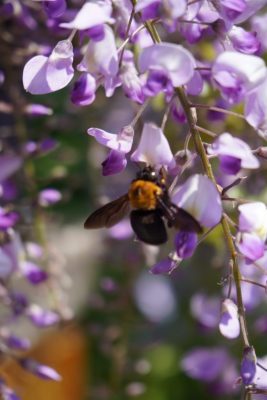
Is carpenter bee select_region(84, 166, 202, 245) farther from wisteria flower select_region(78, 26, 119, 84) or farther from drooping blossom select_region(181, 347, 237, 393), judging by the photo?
drooping blossom select_region(181, 347, 237, 393)

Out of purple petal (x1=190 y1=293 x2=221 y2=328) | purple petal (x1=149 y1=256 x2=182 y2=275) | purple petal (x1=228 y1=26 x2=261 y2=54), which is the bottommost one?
purple petal (x1=190 y1=293 x2=221 y2=328)

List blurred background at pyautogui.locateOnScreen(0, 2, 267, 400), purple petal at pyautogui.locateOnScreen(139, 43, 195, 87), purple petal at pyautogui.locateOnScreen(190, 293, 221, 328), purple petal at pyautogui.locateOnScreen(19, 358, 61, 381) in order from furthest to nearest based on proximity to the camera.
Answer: purple petal at pyautogui.locateOnScreen(190, 293, 221, 328) → blurred background at pyautogui.locateOnScreen(0, 2, 267, 400) → purple petal at pyautogui.locateOnScreen(19, 358, 61, 381) → purple petal at pyautogui.locateOnScreen(139, 43, 195, 87)

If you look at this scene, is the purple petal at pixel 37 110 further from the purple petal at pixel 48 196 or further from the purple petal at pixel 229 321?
the purple petal at pixel 229 321

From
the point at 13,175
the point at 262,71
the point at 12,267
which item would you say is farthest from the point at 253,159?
the point at 13,175

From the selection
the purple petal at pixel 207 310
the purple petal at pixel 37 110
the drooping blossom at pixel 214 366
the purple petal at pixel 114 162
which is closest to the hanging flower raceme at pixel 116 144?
the purple petal at pixel 114 162

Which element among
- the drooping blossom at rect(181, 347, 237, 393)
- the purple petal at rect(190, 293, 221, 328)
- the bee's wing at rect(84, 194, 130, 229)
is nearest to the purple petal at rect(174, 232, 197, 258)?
the bee's wing at rect(84, 194, 130, 229)

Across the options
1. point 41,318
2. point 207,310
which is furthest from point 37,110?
point 207,310
